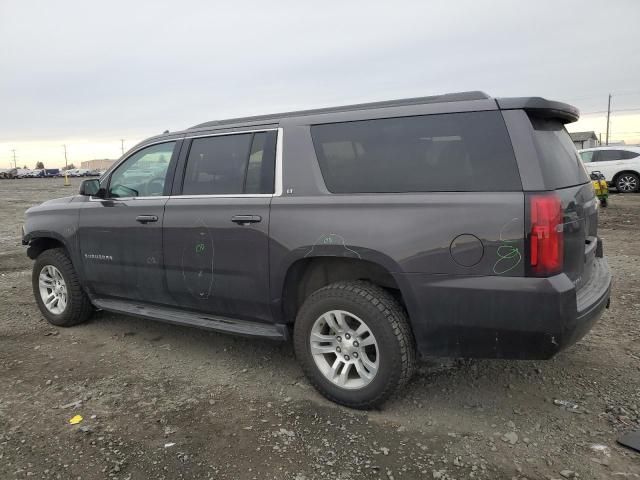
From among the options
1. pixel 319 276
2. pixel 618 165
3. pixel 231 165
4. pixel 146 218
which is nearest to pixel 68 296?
pixel 146 218

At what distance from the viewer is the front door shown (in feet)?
13.8

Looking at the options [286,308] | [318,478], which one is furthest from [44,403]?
[318,478]

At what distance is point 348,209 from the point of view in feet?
10.5

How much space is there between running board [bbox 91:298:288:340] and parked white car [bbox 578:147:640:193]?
17634mm

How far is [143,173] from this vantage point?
4527mm

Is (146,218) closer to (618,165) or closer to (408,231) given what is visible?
(408,231)

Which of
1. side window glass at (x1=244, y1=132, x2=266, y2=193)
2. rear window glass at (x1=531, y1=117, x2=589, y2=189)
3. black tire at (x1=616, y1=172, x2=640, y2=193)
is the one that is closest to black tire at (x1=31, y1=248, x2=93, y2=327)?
side window glass at (x1=244, y1=132, x2=266, y2=193)

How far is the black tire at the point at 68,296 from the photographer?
4941 millimetres

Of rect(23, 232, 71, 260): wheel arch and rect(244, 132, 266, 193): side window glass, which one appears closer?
rect(244, 132, 266, 193): side window glass

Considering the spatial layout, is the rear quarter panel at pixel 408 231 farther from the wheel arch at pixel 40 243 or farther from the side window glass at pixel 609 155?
the side window glass at pixel 609 155

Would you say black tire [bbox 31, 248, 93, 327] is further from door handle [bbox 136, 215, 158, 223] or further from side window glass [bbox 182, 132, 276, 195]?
side window glass [bbox 182, 132, 276, 195]

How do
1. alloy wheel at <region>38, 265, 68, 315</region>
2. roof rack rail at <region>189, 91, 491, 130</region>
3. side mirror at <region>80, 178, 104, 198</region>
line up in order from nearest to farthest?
roof rack rail at <region>189, 91, 491, 130</region>
side mirror at <region>80, 178, 104, 198</region>
alloy wheel at <region>38, 265, 68, 315</region>

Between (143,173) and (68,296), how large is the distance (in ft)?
4.95

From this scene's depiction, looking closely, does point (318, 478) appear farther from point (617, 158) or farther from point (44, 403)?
point (617, 158)
